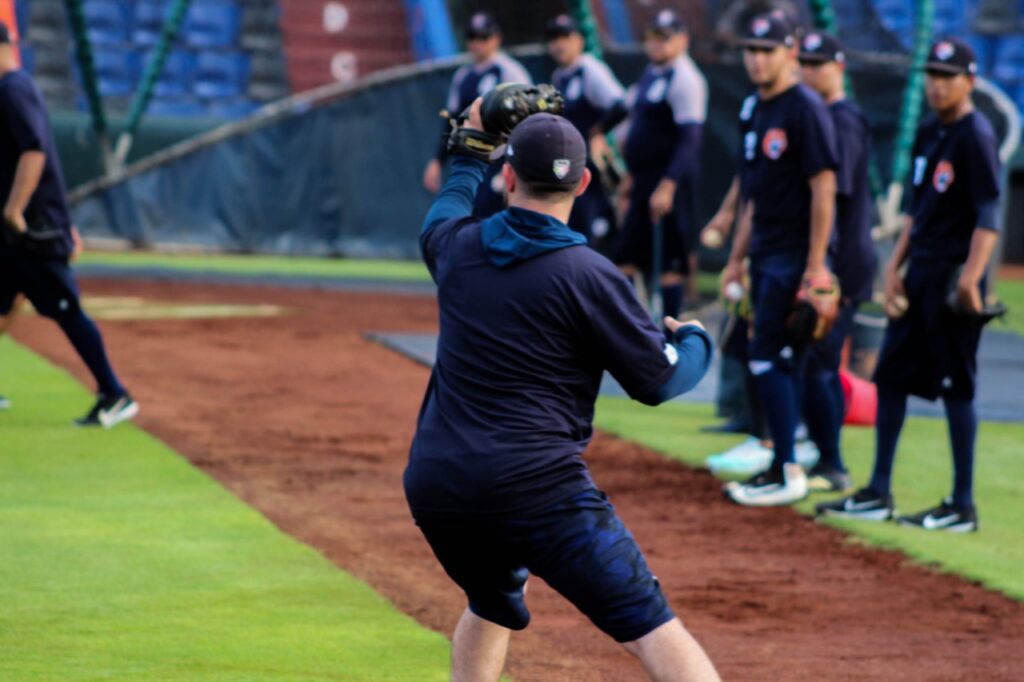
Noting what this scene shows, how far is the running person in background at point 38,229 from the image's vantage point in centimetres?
830

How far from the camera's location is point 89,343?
865cm

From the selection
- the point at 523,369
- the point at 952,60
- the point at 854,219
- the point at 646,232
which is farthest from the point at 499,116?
the point at 646,232

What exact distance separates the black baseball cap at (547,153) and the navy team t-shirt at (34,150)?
5.25 metres

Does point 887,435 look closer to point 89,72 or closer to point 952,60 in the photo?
point 952,60

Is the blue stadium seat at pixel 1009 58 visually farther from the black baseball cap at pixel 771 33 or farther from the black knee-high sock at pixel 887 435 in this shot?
the black knee-high sock at pixel 887 435

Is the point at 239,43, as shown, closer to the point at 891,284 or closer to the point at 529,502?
the point at 891,284

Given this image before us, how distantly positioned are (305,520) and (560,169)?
364cm

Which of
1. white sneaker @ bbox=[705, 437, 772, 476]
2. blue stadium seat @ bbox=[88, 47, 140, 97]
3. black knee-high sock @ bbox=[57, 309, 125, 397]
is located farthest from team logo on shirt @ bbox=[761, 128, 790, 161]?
blue stadium seat @ bbox=[88, 47, 140, 97]

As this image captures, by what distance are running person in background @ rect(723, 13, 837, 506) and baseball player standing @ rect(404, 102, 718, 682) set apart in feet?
11.8

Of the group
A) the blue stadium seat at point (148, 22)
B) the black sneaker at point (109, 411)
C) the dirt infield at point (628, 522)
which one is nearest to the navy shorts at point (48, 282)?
the black sneaker at point (109, 411)

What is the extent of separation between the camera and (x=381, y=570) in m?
6.16

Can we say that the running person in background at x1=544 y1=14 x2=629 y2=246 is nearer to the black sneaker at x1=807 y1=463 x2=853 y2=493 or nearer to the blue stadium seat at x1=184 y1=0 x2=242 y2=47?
the black sneaker at x1=807 y1=463 x2=853 y2=493

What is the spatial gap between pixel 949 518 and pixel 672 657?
3.74 meters

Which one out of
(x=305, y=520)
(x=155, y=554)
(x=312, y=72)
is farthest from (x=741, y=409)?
(x=312, y=72)
